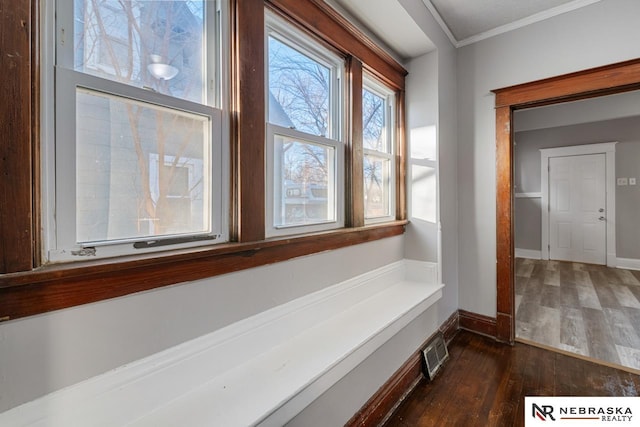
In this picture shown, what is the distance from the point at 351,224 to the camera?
1.90 metres

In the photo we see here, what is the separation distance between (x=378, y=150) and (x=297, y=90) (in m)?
0.93

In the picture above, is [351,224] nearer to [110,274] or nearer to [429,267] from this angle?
[429,267]

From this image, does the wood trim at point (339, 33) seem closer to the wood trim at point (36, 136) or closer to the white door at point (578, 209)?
the wood trim at point (36, 136)

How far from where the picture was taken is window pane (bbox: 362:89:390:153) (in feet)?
7.13

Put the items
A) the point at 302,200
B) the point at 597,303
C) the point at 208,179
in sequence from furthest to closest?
1. the point at 597,303
2. the point at 302,200
3. the point at 208,179

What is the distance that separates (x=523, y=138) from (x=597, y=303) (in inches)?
145

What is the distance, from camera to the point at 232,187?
123cm

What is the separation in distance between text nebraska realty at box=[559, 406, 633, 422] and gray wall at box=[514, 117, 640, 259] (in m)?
4.71

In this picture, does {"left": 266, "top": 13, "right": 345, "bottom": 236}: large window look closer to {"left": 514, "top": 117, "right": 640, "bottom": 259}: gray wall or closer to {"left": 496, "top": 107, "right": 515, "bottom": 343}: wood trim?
{"left": 496, "top": 107, "right": 515, "bottom": 343}: wood trim

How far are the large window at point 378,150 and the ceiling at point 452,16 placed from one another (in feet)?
1.14

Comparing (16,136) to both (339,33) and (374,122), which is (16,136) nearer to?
(339,33)

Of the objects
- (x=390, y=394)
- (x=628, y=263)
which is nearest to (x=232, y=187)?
(x=390, y=394)

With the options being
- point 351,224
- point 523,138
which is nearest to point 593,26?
point 351,224

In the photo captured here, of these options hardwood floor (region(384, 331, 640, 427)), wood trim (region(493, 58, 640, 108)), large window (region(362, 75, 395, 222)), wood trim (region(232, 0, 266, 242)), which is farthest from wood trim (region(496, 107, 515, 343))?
wood trim (region(232, 0, 266, 242))
